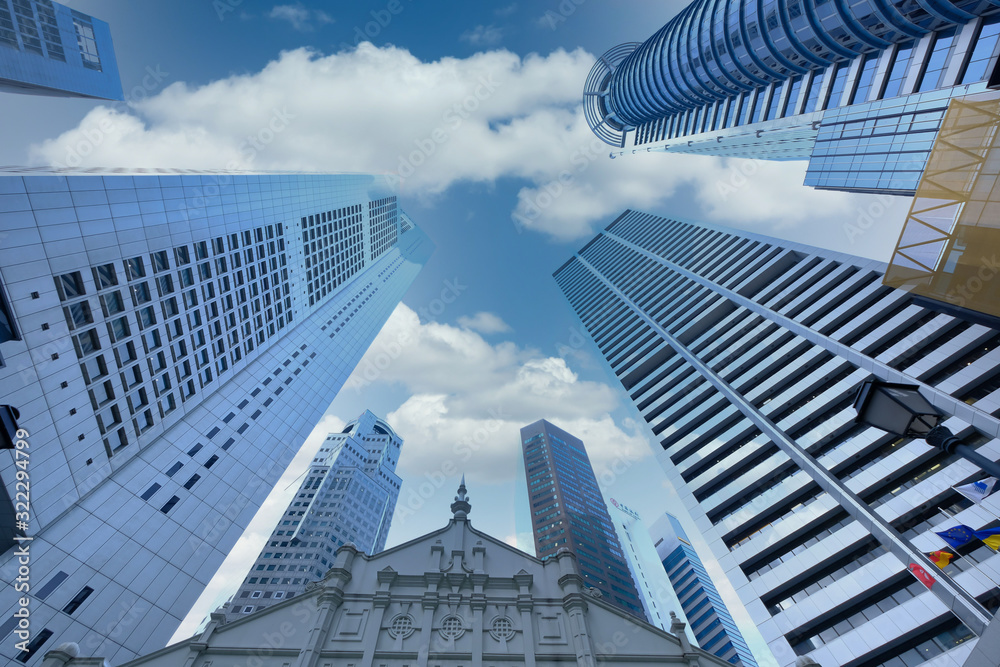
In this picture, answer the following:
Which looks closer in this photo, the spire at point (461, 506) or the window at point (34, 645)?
the window at point (34, 645)

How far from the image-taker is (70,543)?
28.5m

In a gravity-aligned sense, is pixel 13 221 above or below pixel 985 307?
above

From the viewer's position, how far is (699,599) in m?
112

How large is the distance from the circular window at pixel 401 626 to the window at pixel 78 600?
23.3 metres

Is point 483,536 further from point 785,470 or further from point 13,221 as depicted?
point 13,221

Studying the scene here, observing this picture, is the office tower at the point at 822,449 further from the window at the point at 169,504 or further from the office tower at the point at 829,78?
the window at the point at 169,504

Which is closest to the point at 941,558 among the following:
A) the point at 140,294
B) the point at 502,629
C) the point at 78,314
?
the point at 502,629

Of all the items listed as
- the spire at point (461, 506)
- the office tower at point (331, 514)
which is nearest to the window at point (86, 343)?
the spire at point (461, 506)

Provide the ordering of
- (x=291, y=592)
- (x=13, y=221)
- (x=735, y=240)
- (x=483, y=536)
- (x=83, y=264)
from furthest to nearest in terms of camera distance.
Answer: (x=291, y=592) < (x=735, y=240) < (x=83, y=264) < (x=483, y=536) < (x=13, y=221)

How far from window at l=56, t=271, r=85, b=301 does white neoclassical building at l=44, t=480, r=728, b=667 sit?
19.7 metres

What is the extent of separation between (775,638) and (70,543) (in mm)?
45653

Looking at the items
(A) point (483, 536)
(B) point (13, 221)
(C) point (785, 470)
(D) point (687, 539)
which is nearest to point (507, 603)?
(A) point (483, 536)

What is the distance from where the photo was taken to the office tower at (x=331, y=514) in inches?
3024

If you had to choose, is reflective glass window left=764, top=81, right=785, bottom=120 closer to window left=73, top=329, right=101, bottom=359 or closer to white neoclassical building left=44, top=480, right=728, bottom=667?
white neoclassical building left=44, top=480, right=728, bottom=667
